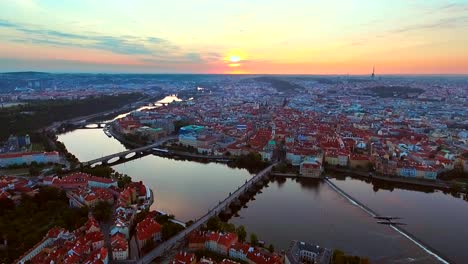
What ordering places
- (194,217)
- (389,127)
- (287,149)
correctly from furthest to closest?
(389,127) < (287,149) < (194,217)

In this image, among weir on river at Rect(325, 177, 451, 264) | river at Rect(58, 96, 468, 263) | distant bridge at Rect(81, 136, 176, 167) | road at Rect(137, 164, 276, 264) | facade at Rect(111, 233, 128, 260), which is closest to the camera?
facade at Rect(111, 233, 128, 260)

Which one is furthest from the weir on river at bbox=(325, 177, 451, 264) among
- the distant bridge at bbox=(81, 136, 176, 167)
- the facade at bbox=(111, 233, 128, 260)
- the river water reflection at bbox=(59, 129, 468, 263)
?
the distant bridge at bbox=(81, 136, 176, 167)

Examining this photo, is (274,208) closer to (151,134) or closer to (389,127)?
(151,134)

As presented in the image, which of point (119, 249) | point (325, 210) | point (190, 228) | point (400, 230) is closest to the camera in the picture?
point (119, 249)

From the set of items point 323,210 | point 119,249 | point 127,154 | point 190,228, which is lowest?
point 323,210

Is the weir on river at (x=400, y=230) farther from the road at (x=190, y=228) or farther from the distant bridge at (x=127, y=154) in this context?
the distant bridge at (x=127, y=154)

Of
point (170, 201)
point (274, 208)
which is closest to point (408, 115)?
point (274, 208)

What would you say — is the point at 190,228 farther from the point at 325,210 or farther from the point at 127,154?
the point at 127,154

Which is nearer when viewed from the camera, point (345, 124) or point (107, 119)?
point (345, 124)

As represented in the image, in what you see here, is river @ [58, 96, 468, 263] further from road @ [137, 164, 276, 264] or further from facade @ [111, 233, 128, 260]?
facade @ [111, 233, 128, 260]

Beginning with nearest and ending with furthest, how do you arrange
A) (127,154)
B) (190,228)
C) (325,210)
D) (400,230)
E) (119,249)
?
(119,249)
(190,228)
(400,230)
(325,210)
(127,154)

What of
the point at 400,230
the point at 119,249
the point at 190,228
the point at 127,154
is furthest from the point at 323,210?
the point at 127,154
